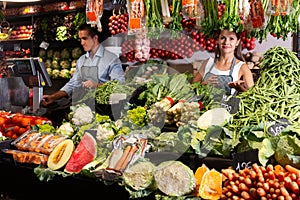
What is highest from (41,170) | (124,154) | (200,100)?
(200,100)

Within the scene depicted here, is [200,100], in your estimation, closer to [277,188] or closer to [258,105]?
[258,105]

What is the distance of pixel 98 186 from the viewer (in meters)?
2.58

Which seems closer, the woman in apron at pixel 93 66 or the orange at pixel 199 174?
the orange at pixel 199 174

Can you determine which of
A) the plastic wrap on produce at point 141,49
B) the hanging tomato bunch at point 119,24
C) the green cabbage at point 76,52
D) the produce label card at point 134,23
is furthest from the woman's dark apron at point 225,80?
the green cabbage at point 76,52

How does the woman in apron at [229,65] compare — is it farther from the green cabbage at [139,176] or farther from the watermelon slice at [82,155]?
the green cabbage at [139,176]

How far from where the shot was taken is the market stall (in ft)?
6.89

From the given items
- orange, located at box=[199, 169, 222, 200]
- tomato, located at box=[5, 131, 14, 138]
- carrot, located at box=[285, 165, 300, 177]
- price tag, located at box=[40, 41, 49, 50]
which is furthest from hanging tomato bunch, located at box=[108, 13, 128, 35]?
carrot, located at box=[285, 165, 300, 177]

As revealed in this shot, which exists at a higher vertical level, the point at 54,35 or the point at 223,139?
the point at 54,35

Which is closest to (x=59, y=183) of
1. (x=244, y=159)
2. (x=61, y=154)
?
(x=61, y=154)

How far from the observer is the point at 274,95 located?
259 centimetres

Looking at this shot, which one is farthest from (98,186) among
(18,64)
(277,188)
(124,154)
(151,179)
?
(18,64)

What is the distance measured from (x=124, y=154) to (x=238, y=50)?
10.7ft

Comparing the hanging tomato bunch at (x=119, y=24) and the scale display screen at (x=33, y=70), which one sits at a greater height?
the hanging tomato bunch at (x=119, y=24)

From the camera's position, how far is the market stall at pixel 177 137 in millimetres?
2100
